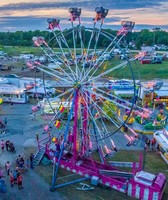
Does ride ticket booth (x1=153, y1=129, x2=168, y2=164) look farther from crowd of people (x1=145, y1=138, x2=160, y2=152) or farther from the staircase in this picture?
the staircase

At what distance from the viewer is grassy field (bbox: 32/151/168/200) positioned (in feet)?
66.9

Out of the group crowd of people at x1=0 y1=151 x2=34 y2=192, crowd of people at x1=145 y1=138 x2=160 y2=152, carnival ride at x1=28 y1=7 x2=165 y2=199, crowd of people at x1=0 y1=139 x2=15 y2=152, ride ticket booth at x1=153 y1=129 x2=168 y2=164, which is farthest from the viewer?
crowd of people at x1=145 y1=138 x2=160 y2=152

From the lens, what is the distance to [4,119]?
117ft

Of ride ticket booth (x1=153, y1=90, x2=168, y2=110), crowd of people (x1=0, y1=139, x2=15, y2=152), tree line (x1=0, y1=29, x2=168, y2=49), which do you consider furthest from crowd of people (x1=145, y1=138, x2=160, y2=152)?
tree line (x1=0, y1=29, x2=168, y2=49)

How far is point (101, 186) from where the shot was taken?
2155 cm

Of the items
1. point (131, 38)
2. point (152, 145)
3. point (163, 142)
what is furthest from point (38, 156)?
point (131, 38)

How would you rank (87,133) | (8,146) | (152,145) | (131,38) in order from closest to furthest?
(87,133)
(8,146)
(152,145)
(131,38)

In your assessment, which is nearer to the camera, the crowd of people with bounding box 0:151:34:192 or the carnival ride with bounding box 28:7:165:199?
the carnival ride with bounding box 28:7:165:199

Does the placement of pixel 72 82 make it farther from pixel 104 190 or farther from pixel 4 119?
pixel 4 119

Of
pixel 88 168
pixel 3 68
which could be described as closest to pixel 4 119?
pixel 88 168

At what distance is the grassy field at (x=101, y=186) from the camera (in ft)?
66.9

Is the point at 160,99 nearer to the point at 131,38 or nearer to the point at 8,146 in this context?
Answer: the point at 8,146

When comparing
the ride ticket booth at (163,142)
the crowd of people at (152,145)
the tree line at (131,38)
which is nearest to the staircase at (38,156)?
the crowd of people at (152,145)

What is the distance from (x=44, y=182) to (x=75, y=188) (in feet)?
7.89
